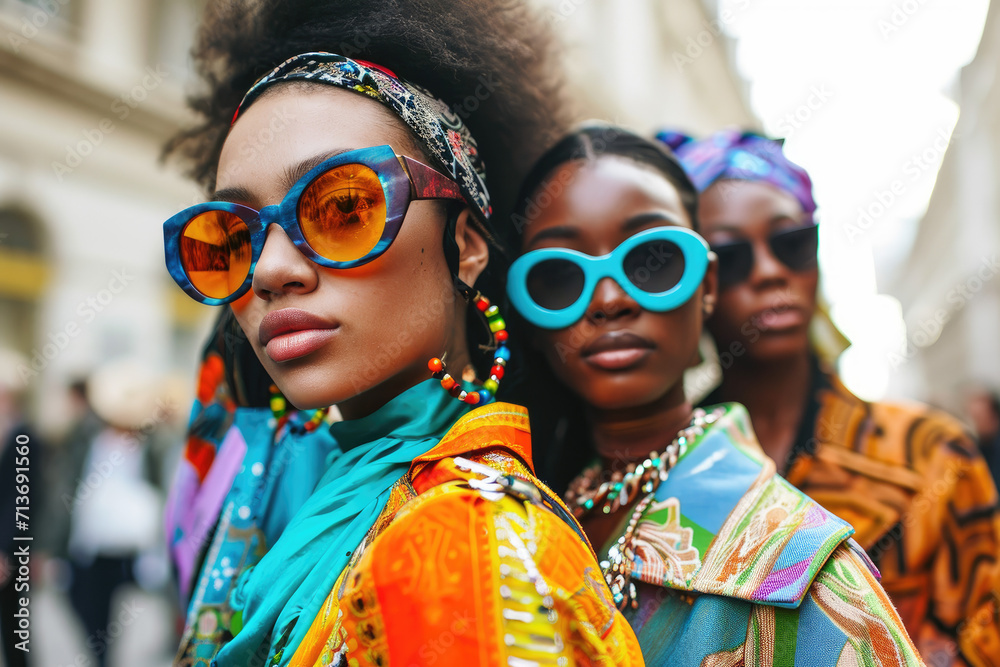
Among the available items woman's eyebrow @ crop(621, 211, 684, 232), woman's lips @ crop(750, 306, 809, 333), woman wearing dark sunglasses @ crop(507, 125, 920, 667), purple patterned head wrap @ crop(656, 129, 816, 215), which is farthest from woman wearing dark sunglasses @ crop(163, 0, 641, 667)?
woman's lips @ crop(750, 306, 809, 333)

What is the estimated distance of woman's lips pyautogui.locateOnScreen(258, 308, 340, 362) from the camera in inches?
50.8

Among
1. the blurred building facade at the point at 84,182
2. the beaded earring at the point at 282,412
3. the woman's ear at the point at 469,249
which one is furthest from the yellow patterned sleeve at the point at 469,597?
the blurred building facade at the point at 84,182

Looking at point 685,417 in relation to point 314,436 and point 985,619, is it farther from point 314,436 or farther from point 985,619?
point 985,619

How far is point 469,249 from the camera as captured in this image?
5.09ft

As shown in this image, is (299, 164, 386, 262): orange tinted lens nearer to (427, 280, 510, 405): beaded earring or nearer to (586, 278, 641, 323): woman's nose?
(427, 280, 510, 405): beaded earring

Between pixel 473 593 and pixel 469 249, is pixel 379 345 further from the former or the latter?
pixel 473 593

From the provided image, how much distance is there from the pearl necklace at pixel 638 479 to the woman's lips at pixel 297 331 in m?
0.86

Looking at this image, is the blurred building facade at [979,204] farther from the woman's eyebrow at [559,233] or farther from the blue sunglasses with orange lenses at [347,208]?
the blue sunglasses with orange lenses at [347,208]

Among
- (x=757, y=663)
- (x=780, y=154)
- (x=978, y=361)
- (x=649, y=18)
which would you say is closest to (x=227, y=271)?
(x=757, y=663)

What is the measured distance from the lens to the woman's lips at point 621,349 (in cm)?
167

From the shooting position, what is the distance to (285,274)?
1280mm

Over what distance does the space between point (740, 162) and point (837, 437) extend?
1.03 metres

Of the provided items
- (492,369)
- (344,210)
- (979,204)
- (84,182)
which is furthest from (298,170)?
(979,204)

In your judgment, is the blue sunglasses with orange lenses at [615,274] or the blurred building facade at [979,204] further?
the blurred building facade at [979,204]
